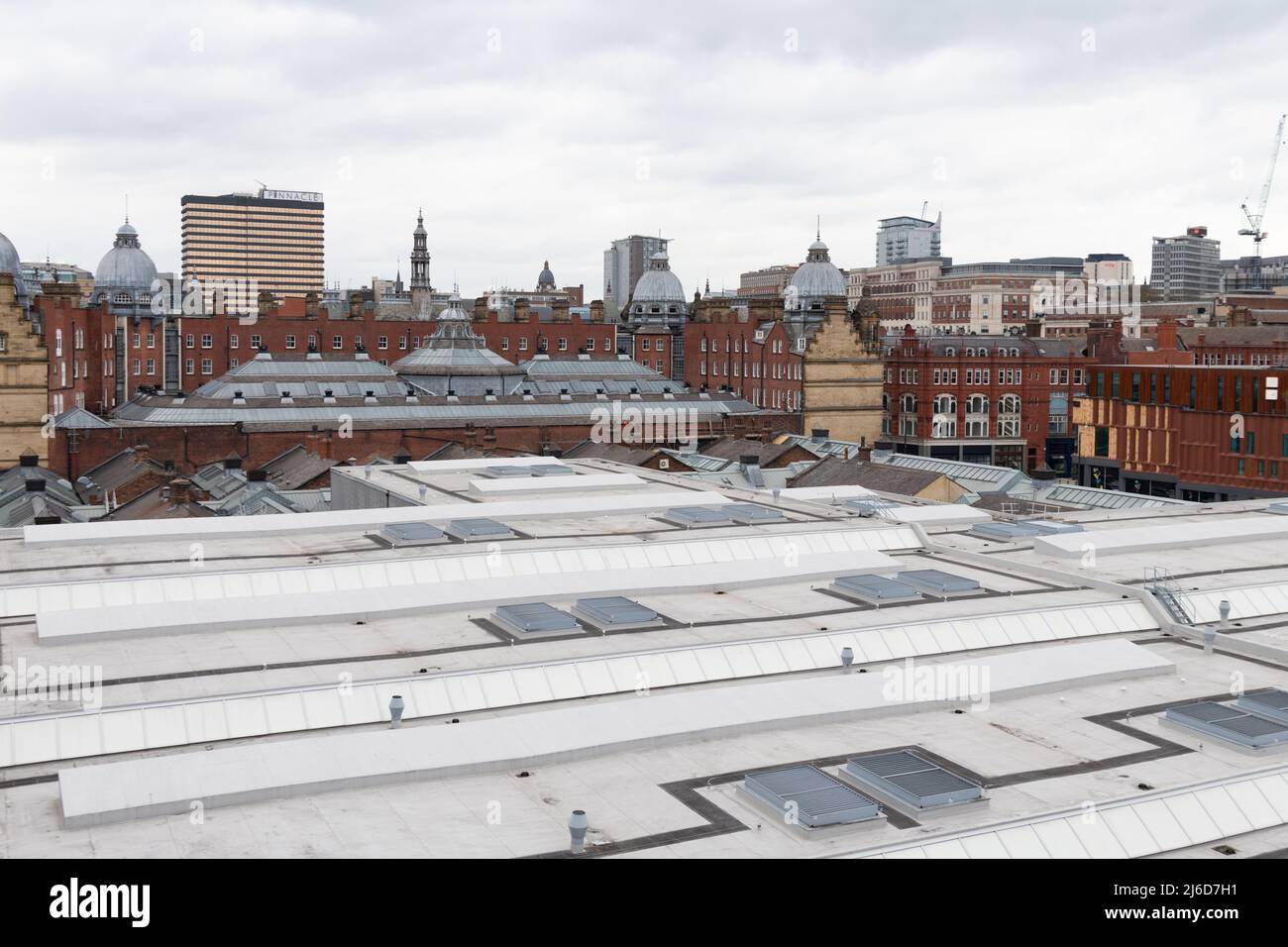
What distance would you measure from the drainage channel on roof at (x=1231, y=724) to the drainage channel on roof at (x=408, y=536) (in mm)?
24884

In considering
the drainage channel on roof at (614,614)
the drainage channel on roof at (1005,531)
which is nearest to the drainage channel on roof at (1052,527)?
the drainage channel on roof at (1005,531)

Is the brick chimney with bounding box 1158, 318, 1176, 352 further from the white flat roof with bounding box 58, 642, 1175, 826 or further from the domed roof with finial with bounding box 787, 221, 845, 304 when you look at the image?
the white flat roof with bounding box 58, 642, 1175, 826

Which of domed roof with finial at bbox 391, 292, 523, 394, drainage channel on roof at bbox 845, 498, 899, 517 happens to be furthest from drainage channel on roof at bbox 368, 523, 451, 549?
domed roof with finial at bbox 391, 292, 523, 394

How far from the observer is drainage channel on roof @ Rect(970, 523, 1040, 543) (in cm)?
4750

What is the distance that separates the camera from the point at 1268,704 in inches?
1073

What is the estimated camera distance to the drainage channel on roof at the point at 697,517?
4919 cm

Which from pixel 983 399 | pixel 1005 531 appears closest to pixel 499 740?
pixel 1005 531

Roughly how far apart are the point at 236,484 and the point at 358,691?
1891 inches

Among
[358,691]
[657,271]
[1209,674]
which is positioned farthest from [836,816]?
[657,271]

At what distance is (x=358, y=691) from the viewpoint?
2759cm

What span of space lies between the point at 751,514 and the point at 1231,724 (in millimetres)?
25711

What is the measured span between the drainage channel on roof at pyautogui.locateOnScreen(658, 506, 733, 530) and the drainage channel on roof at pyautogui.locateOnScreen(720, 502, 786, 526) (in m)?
0.28

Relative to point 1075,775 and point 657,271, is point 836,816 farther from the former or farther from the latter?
point 657,271

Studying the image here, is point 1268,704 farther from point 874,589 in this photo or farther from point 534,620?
point 534,620
